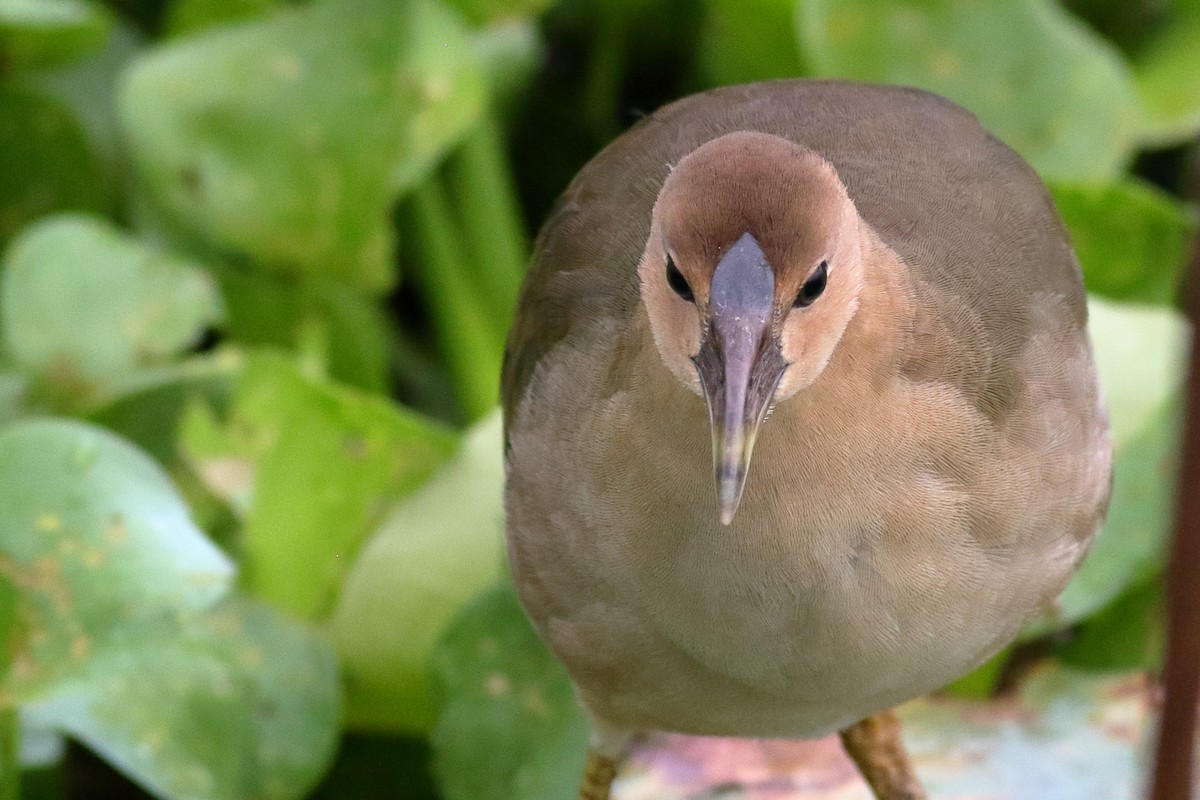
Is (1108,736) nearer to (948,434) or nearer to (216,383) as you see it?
(948,434)

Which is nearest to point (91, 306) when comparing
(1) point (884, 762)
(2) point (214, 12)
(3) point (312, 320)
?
(3) point (312, 320)

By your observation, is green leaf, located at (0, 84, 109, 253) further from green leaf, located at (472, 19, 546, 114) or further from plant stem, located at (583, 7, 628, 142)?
plant stem, located at (583, 7, 628, 142)

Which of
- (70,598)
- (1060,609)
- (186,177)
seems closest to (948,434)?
(1060,609)

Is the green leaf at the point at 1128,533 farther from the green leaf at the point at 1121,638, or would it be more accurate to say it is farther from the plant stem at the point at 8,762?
the plant stem at the point at 8,762

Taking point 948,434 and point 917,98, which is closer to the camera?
point 948,434

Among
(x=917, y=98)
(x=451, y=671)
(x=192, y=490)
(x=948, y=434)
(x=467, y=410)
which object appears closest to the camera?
(x=948, y=434)

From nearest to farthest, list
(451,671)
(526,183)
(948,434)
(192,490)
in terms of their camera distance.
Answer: (948,434), (451,671), (192,490), (526,183)

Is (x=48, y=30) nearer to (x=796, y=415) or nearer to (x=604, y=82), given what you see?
(x=604, y=82)

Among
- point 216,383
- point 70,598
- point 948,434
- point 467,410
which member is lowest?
point 467,410
